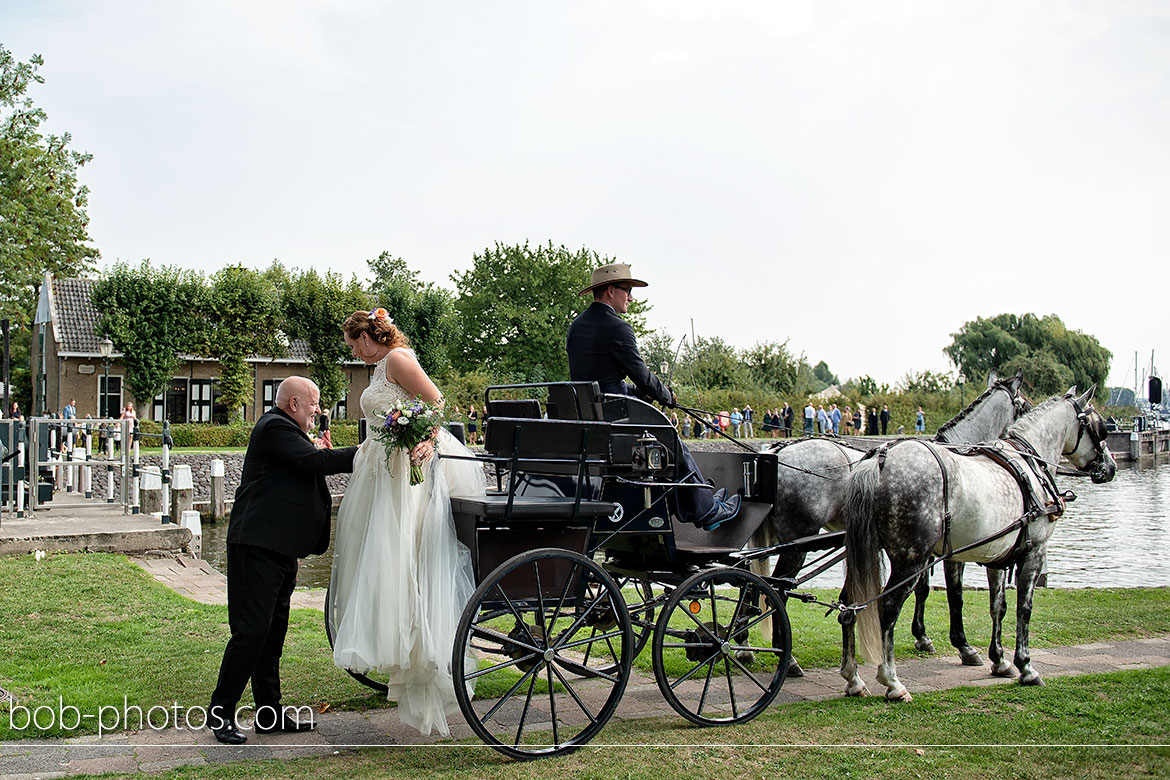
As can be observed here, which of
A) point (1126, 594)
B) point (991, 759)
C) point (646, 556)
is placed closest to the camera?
point (991, 759)

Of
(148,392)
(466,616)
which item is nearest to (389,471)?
(466,616)

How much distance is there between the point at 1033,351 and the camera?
6488 cm

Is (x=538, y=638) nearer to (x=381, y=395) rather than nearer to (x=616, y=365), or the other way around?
(x=381, y=395)

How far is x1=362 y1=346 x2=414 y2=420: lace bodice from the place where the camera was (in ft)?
17.1

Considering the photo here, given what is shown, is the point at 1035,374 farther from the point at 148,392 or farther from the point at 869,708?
the point at 869,708

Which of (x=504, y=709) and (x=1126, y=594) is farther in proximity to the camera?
(x=1126, y=594)

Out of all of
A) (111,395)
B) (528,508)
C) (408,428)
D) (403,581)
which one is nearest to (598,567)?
(528,508)

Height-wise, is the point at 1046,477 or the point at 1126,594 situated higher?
the point at 1046,477

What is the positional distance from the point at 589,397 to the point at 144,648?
4289mm

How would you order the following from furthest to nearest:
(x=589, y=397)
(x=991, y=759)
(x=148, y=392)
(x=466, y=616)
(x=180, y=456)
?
(x=148, y=392) → (x=180, y=456) → (x=589, y=397) → (x=991, y=759) → (x=466, y=616)

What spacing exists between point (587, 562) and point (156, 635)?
4488mm

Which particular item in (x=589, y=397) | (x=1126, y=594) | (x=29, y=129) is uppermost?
(x=29, y=129)

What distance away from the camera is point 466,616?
15.3 feet

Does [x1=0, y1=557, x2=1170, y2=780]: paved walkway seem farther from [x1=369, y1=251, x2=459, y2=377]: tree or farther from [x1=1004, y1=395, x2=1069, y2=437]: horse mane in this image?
[x1=369, y1=251, x2=459, y2=377]: tree
